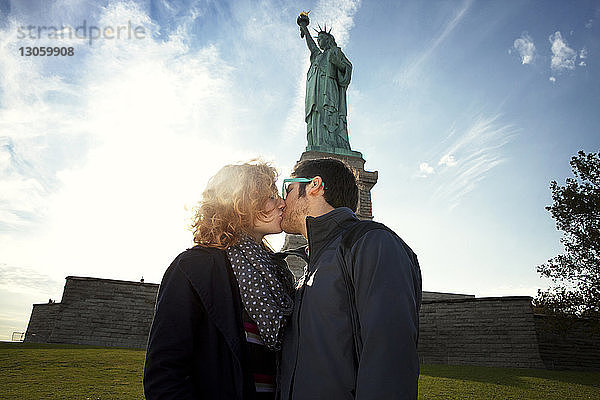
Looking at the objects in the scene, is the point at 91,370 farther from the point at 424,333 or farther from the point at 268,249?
the point at 424,333

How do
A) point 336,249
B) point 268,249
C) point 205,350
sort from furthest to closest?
1. point 268,249
2. point 336,249
3. point 205,350

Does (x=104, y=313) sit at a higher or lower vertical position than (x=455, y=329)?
higher

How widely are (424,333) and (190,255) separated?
544 inches

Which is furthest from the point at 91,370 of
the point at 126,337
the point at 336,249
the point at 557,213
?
the point at 557,213

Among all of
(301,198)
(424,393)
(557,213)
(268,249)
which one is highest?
(557,213)

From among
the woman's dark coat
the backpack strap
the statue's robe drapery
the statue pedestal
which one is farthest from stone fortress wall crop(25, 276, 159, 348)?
the backpack strap

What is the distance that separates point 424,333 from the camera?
564 inches

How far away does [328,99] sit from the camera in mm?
19234

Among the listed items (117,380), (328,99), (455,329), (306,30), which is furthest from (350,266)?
(306,30)

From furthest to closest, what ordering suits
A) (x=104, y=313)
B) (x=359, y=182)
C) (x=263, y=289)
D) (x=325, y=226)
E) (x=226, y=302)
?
(x=359, y=182)
(x=104, y=313)
(x=325, y=226)
(x=263, y=289)
(x=226, y=302)

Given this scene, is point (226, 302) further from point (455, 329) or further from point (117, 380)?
point (455, 329)

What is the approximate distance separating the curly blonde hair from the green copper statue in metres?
15.5

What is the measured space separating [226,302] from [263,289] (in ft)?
0.80

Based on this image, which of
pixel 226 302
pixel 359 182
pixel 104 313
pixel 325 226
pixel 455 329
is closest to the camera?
pixel 226 302
